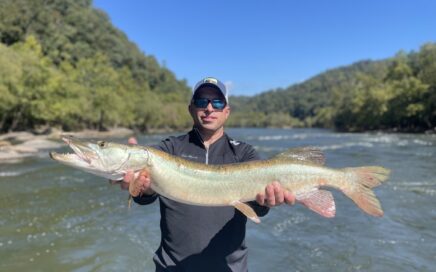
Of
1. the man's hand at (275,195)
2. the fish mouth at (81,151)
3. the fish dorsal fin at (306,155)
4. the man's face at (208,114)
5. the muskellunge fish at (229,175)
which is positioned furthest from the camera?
the fish dorsal fin at (306,155)

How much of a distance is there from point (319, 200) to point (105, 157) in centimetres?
192

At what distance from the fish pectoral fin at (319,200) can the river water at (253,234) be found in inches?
191

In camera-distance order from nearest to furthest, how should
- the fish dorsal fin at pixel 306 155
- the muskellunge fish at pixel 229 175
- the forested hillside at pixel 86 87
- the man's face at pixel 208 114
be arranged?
1. the muskellunge fish at pixel 229 175
2. the man's face at pixel 208 114
3. the fish dorsal fin at pixel 306 155
4. the forested hillside at pixel 86 87

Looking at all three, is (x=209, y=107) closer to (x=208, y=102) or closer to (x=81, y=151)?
(x=208, y=102)

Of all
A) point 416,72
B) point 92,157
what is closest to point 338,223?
point 92,157

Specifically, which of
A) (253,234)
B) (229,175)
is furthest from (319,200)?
(253,234)

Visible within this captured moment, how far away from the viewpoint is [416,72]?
86.6 meters

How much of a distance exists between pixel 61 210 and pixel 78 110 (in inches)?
2246

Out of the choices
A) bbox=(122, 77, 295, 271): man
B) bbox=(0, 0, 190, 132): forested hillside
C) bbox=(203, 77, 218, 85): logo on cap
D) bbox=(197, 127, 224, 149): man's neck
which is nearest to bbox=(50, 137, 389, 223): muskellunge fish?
bbox=(122, 77, 295, 271): man

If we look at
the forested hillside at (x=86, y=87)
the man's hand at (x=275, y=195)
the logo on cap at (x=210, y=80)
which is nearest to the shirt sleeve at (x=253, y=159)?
the man's hand at (x=275, y=195)

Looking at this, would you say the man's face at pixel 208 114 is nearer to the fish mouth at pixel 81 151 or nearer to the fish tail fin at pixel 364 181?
the fish mouth at pixel 81 151

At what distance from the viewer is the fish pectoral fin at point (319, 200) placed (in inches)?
154

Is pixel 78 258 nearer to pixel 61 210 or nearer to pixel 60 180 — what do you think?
pixel 61 210

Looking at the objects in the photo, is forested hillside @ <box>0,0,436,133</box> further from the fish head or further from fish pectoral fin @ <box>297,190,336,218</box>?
fish pectoral fin @ <box>297,190,336,218</box>
